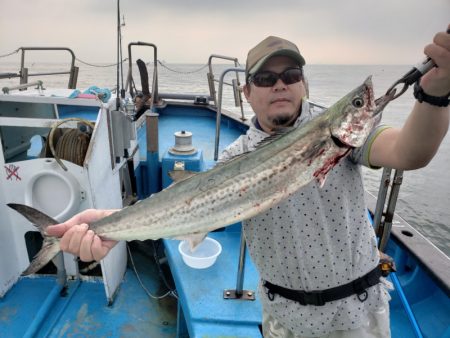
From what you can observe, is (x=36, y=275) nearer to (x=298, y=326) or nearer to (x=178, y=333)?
(x=178, y=333)

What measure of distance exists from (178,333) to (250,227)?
2030 millimetres

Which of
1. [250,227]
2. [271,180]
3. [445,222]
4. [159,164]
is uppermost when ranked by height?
[271,180]

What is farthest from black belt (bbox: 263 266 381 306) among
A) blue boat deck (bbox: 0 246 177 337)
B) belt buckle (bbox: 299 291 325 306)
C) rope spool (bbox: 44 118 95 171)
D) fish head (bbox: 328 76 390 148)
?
rope spool (bbox: 44 118 95 171)

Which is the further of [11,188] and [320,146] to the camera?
[11,188]

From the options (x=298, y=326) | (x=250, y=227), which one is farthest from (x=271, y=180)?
(x=298, y=326)

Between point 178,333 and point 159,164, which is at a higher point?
point 159,164

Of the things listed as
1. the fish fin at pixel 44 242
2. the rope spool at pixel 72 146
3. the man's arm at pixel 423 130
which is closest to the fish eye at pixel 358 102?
the man's arm at pixel 423 130

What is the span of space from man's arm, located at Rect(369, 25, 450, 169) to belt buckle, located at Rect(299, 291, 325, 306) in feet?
2.72

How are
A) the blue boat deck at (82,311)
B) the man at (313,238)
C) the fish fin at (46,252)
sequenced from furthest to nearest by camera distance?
1. the blue boat deck at (82,311)
2. the fish fin at (46,252)
3. the man at (313,238)

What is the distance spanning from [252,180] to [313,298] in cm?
80

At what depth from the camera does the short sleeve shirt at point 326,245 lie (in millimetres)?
1958

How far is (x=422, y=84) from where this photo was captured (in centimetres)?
145

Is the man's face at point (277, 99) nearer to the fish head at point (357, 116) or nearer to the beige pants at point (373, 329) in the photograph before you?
the fish head at point (357, 116)

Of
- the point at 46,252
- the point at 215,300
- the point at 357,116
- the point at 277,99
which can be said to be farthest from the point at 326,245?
the point at 46,252
